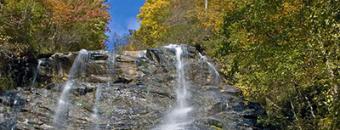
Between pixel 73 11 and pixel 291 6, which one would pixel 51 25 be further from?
pixel 291 6

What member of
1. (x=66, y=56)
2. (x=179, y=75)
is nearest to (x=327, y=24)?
(x=179, y=75)

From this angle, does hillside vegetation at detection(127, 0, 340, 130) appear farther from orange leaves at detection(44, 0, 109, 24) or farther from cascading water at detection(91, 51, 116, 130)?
orange leaves at detection(44, 0, 109, 24)

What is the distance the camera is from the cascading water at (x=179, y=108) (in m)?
20.4

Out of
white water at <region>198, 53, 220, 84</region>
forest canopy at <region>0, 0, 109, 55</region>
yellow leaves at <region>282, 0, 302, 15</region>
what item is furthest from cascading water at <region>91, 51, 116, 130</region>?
yellow leaves at <region>282, 0, 302, 15</region>

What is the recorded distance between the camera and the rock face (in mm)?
20469

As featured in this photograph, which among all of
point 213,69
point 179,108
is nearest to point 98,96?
point 179,108

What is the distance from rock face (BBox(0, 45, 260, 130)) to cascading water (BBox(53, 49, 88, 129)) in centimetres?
18

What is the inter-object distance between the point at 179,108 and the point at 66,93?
4513mm

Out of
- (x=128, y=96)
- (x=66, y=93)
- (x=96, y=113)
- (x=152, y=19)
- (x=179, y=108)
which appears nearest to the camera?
(x=96, y=113)

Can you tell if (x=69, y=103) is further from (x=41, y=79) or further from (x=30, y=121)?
(x=41, y=79)

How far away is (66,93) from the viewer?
2295 cm

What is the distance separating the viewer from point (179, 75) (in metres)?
26.0

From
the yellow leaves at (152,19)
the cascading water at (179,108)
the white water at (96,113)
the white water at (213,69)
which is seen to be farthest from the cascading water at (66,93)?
the yellow leaves at (152,19)

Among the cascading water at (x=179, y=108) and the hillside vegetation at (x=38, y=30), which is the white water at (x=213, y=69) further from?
the hillside vegetation at (x=38, y=30)
